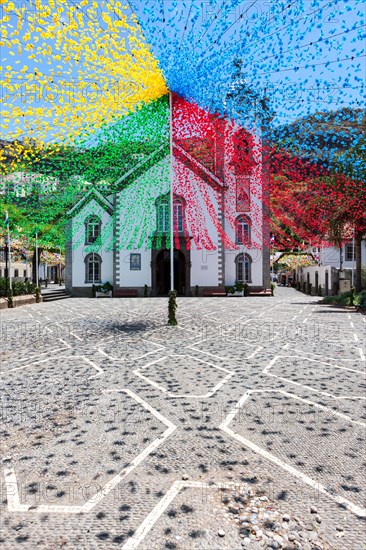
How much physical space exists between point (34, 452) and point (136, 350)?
562cm

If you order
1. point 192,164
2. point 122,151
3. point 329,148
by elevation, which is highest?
point 192,164

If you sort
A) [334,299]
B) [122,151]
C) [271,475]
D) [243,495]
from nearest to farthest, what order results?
[243,495] → [271,475] → [122,151] → [334,299]

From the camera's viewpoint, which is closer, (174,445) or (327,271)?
(174,445)

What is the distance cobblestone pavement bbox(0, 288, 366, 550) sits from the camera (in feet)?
9.91

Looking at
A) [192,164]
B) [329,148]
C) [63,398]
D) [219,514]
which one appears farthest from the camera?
[192,164]

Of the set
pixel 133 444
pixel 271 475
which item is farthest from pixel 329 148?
pixel 133 444

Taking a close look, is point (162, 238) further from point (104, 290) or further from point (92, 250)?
point (104, 290)

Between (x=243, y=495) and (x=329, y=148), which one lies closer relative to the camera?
(x=243, y=495)

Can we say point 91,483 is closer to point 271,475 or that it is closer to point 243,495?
point 243,495

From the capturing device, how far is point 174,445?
14.4 feet

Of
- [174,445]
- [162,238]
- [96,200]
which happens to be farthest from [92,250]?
[174,445]

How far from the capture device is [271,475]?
3754 mm

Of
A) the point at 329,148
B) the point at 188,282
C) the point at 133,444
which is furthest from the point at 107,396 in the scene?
the point at 188,282

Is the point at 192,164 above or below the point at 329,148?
above
